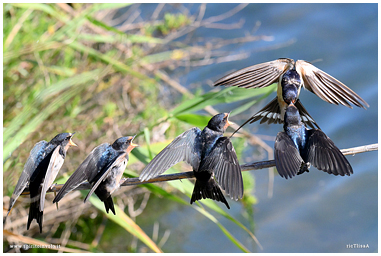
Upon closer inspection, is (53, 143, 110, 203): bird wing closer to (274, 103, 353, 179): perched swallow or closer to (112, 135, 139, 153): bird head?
(112, 135, 139, 153): bird head

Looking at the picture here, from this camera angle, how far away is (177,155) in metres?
1.00

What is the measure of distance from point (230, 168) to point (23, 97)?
2986 mm

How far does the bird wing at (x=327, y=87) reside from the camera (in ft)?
2.98

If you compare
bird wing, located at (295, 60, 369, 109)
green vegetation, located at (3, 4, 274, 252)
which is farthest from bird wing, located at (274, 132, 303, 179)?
green vegetation, located at (3, 4, 274, 252)

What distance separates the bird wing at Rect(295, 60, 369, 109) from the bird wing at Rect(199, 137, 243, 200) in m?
0.26

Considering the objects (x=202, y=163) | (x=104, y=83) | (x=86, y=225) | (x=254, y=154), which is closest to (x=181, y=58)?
(x=104, y=83)

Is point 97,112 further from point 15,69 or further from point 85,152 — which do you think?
point 15,69

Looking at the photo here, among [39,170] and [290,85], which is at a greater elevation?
[290,85]

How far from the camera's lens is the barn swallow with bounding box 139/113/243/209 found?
0.87 metres

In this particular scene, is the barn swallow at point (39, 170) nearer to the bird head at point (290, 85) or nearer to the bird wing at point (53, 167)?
the bird wing at point (53, 167)

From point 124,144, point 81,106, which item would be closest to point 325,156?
point 124,144

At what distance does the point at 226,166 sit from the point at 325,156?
0.24m

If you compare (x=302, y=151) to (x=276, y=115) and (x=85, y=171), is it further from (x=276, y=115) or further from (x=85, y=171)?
(x=85, y=171)

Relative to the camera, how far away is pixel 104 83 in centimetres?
387
